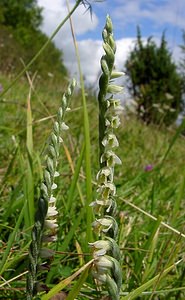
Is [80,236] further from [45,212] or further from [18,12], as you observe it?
[18,12]

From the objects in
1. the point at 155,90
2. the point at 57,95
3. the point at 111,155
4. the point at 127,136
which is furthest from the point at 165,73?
the point at 111,155

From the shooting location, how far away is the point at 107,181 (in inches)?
23.3

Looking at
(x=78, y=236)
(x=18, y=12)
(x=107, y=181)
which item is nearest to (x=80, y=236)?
(x=78, y=236)

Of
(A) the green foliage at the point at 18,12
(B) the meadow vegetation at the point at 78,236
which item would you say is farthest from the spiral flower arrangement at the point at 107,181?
(A) the green foliage at the point at 18,12

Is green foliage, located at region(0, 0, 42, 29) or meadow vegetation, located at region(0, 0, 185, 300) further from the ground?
green foliage, located at region(0, 0, 42, 29)

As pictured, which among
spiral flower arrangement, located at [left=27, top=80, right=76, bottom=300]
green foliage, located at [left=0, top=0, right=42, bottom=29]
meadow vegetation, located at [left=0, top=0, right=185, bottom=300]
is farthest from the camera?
green foliage, located at [left=0, top=0, right=42, bottom=29]

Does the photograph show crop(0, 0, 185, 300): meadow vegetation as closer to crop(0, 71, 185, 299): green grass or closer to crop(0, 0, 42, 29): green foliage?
crop(0, 71, 185, 299): green grass

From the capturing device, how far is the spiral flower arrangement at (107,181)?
56cm

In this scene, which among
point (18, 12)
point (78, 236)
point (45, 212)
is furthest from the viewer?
point (18, 12)

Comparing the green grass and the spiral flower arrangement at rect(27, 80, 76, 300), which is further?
the green grass

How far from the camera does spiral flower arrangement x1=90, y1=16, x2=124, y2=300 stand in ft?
1.85

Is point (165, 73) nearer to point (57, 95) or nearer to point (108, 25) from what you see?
point (57, 95)

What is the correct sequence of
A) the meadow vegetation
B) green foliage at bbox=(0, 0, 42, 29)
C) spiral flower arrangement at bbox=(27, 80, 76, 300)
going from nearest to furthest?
1. spiral flower arrangement at bbox=(27, 80, 76, 300)
2. the meadow vegetation
3. green foliage at bbox=(0, 0, 42, 29)

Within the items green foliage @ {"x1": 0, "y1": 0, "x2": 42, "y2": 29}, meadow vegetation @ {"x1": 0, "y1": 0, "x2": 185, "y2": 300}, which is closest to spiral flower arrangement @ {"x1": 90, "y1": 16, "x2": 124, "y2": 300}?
meadow vegetation @ {"x1": 0, "y1": 0, "x2": 185, "y2": 300}
